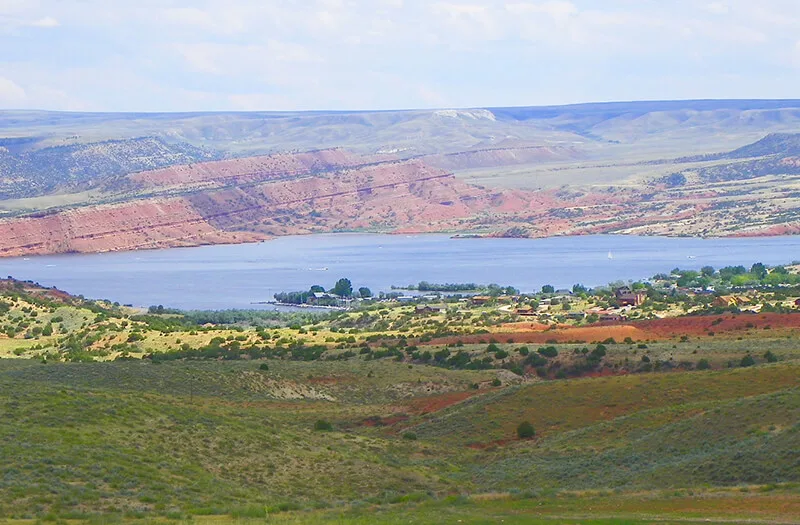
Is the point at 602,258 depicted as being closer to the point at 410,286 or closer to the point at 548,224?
the point at 410,286

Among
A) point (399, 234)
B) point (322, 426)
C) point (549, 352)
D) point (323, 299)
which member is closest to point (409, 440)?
point (322, 426)

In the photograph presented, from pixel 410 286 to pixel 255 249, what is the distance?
204ft

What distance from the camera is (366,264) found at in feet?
456

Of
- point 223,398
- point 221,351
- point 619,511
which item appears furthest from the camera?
point 221,351

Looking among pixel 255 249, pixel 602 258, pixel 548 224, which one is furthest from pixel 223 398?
pixel 548 224

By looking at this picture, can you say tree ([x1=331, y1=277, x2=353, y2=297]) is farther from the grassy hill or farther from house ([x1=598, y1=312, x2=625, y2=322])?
the grassy hill

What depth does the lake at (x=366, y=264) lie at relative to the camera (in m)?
113

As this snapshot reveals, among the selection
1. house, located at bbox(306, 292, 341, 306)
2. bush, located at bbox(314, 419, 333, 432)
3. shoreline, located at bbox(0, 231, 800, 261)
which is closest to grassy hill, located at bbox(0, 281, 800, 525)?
bush, located at bbox(314, 419, 333, 432)

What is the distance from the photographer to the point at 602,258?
136000mm

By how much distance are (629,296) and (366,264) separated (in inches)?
2442

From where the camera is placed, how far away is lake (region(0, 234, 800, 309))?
113 m

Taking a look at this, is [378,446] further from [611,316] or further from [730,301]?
[730,301]

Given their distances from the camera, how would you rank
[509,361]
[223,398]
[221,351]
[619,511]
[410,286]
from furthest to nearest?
[410,286] < [221,351] < [509,361] < [223,398] < [619,511]

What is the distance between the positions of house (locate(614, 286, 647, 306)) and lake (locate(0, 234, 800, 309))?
20.6 m
